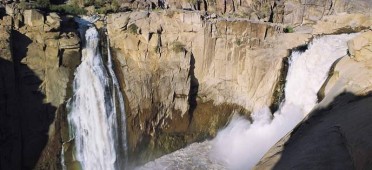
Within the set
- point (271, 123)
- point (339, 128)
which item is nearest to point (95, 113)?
point (271, 123)

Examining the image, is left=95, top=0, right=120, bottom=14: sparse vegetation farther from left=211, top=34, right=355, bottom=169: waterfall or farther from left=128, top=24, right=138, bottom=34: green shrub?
left=211, top=34, right=355, bottom=169: waterfall

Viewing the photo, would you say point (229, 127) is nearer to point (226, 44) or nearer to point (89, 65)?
point (226, 44)

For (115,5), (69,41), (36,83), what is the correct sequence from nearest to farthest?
1. (36,83)
2. (69,41)
3. (115,5)

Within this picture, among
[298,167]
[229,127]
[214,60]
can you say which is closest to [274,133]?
[229,127]

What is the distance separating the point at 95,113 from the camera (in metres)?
22.3

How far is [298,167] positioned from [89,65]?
13420mm

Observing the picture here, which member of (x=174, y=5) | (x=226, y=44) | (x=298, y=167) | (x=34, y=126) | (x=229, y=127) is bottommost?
(x=229, y=127)

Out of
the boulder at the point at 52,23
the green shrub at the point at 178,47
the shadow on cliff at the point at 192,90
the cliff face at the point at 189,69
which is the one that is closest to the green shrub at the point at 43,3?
the boulder at the point at 52,23

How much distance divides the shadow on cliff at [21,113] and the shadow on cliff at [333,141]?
1131 cm

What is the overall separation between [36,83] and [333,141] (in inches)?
555

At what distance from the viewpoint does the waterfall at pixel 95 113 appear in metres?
21.9

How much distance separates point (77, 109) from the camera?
859 inches

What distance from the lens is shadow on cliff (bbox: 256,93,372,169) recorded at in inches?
476

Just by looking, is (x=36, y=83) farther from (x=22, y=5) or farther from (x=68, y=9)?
(x=68, y=9)
